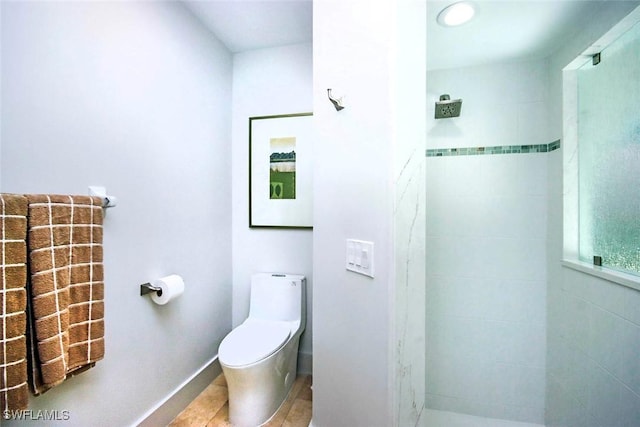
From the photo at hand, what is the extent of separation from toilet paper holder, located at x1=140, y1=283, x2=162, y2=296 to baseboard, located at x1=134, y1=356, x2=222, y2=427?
24.8 inches

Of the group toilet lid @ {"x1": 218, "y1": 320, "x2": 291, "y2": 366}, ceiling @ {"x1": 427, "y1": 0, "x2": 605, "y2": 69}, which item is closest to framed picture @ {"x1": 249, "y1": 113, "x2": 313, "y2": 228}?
toilet lid @ {"x1": 218, "y1": 320, "x2": 291, "y2": 366}

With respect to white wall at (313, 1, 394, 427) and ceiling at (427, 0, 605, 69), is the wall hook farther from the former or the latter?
ceiling at (427, 0, 605, 69)

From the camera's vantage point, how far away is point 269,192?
1979 mm

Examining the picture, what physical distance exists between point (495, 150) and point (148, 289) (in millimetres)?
2142

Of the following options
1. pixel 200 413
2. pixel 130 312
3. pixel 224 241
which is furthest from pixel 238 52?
pixel 200 413

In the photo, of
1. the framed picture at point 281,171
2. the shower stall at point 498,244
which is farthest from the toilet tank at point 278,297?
the shower stall at point 498,244

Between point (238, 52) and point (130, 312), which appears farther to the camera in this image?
point (238, 52)

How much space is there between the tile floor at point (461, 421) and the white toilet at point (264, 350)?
930 mm

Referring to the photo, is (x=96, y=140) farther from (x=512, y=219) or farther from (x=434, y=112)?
(x=512, y=219)

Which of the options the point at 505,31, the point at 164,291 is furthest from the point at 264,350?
the point at 505,31

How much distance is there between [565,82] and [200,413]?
110 inches

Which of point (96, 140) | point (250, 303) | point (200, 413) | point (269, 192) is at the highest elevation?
point (96, 140)

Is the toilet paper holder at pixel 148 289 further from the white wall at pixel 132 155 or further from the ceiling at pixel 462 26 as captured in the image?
the ceiling at pixel 462 26

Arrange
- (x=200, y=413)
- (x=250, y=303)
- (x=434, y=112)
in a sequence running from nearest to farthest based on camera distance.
A: (x=200, y=413), (x=434, y=112), (x=250, y=303)
